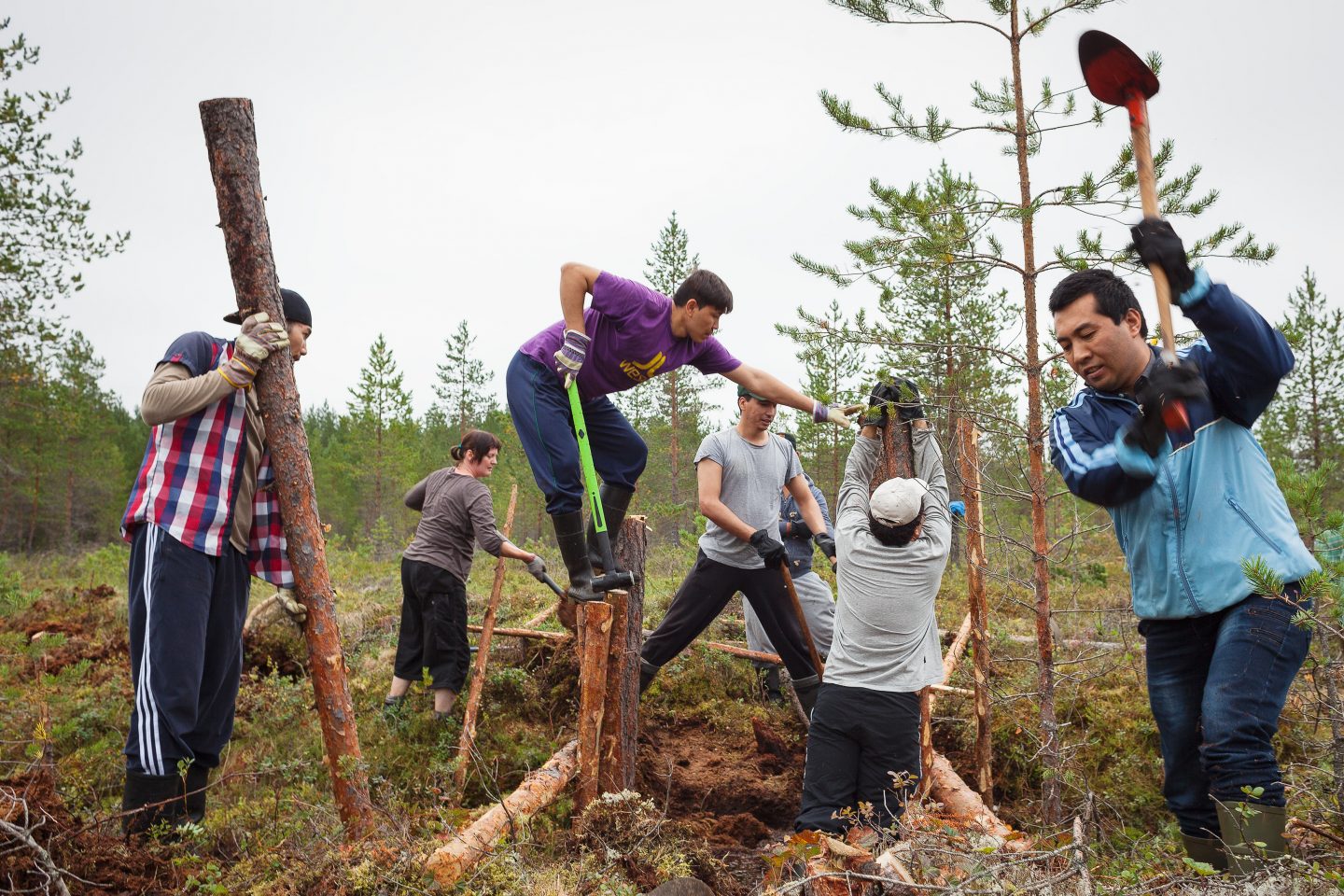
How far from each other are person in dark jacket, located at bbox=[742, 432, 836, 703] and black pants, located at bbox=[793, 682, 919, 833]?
158 cm

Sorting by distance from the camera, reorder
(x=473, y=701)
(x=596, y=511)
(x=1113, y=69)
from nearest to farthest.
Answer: (x=1113, y=69) → (x=596, y=511) → (x=473, y=701)

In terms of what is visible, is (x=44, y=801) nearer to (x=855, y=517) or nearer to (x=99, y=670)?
(x=855, y=517)

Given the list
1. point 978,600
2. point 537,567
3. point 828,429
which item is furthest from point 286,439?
point 828,429

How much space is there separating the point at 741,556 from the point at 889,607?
1516 millimetres

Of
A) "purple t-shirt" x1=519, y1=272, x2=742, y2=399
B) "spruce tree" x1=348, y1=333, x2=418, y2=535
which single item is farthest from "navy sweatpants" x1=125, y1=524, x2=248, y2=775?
"spruce tree" x1=348, y1=333, x2=418, y2=535

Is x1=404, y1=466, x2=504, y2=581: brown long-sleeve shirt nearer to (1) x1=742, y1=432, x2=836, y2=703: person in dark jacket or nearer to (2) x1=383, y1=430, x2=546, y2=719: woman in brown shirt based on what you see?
(2) x1=383, y1=430, x2=546, y2=719: woman in brown shirt

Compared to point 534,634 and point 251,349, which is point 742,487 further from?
point 251,349

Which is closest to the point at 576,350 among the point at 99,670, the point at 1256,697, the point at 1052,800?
the point at 1256,697

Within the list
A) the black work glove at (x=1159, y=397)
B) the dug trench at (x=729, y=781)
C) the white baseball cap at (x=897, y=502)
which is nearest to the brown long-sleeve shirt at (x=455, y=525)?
the dug trench at (x=729, y=781)

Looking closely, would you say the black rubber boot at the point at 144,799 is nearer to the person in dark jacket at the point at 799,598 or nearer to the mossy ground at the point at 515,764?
the mossy ground at the point at 515,764

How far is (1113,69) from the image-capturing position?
2.83 meters

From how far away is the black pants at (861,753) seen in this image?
A: 383 centimetres

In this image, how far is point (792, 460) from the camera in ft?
19.5

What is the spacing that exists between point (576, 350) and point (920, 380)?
2.25 metres
